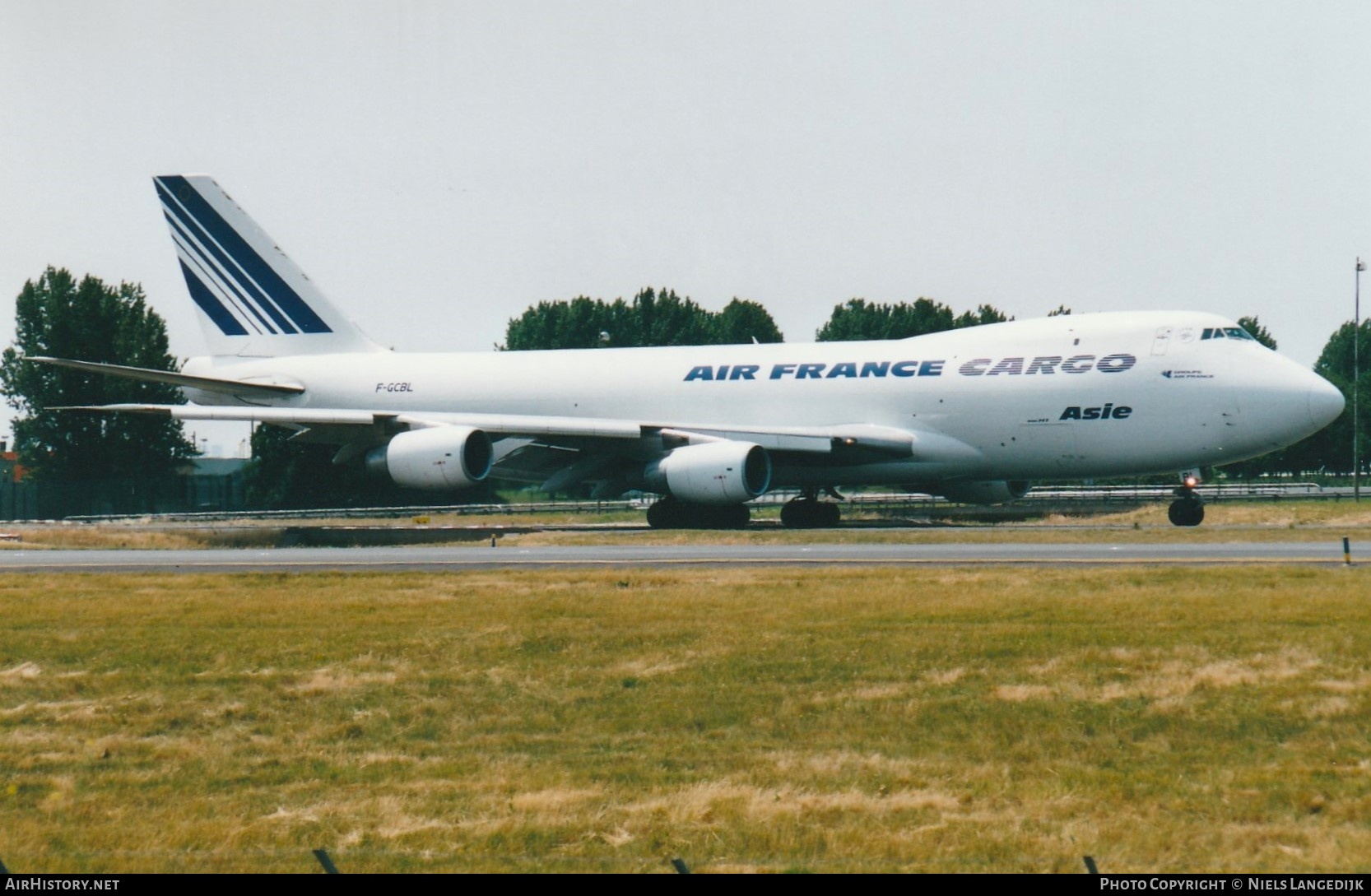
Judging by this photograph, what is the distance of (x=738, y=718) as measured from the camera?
527 inches

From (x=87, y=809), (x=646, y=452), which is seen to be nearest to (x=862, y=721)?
(x=87, y=809)

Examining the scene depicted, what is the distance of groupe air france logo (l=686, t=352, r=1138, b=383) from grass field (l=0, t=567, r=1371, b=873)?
50.9 ft

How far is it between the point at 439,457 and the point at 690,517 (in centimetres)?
716

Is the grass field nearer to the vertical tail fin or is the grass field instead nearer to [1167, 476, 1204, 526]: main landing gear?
[1167, 476, 1204, 526]: main landing gear

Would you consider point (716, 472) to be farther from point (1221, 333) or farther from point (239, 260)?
point (239, 260)

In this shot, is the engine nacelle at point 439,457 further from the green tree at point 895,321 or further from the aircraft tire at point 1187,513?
the green tree at point 895,321

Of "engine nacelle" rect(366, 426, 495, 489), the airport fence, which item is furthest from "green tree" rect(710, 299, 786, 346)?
"engine nacelle" rect(366, 426, 495, 489)

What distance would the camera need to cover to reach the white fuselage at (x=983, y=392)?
3512 cm

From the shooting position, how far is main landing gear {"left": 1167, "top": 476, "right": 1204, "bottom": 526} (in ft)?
116

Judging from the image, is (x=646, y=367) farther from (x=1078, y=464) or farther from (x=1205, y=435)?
(x=1205, y=435)

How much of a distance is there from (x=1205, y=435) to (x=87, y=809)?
97.7ft

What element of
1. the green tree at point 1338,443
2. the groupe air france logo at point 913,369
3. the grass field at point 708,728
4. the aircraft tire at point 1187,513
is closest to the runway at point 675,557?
the grass field at point 708,728

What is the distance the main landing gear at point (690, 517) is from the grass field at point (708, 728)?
60.3 ft

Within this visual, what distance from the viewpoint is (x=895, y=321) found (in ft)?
307
